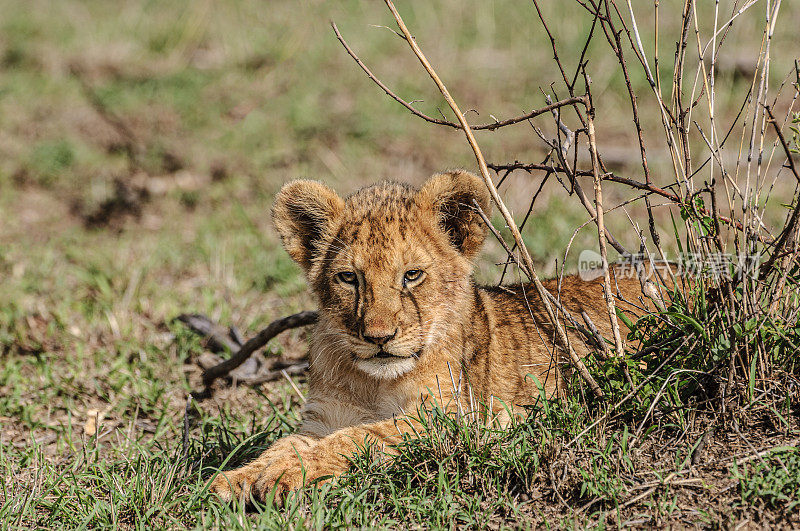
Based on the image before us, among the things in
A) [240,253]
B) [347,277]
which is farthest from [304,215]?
[240,253]

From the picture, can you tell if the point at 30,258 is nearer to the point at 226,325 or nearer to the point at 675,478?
the point at 226,325

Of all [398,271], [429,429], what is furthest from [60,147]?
[429,429]

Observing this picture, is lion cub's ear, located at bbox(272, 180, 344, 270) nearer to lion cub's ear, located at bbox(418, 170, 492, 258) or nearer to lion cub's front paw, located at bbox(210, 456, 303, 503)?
lion cub's ear, located at bbox(418, 170, 492, 258)

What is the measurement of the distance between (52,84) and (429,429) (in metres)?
8.34

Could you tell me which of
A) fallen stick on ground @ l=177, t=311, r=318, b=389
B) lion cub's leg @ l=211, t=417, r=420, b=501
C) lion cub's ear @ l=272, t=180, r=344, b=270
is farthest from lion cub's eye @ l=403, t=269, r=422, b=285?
fallen stick on ground @ l=177, t=311, r=318, b=389

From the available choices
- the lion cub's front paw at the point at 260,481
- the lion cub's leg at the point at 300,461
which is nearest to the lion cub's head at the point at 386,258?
the lion cub's leg at the point at 300,461

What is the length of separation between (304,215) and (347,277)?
523 mm

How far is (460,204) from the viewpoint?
3848 mm

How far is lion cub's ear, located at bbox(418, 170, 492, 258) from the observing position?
376 centimetres

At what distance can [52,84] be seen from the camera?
9805 millimetres

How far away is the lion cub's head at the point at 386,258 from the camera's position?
362 cm

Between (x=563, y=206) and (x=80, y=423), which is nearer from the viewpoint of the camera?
(x=80, y=423)

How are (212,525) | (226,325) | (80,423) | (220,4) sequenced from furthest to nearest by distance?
(220,4), (226,325), (80,423), (212,525)

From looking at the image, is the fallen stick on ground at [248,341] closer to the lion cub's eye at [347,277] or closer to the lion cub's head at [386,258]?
the lion cub's head at [386,258]
